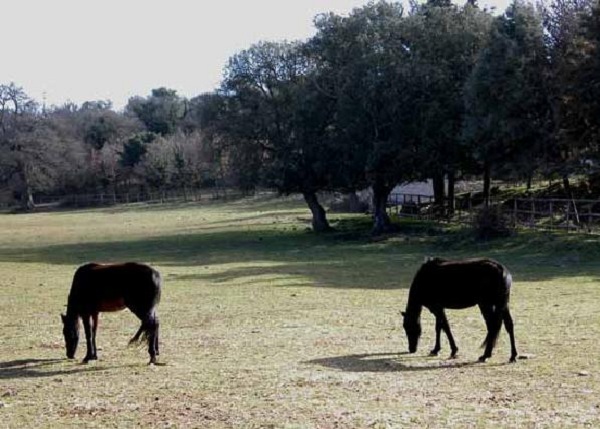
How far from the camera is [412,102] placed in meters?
42.3

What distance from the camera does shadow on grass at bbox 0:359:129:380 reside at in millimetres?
11742

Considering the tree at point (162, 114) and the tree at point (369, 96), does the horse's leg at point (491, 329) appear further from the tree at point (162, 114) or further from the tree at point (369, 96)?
the tree at point (162, 114)

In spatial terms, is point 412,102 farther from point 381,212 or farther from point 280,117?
point 280,117

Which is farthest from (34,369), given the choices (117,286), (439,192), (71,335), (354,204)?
(354,204)

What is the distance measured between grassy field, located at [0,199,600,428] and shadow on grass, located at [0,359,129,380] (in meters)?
0.04

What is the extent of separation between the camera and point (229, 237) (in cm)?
4716

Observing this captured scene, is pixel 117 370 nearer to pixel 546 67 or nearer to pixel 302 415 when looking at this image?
pixel 302 415

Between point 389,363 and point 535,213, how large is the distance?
1122 inches

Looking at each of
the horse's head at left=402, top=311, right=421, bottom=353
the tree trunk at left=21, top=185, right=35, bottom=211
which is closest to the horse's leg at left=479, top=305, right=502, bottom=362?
the horse's head at left=402, top=311, right=421, bottom=353

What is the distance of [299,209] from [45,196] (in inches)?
1960

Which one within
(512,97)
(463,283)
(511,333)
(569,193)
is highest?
(512,97)

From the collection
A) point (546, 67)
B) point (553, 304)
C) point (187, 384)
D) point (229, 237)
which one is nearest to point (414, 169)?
point (546, 67)

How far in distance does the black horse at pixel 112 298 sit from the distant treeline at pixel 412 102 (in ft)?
83.5

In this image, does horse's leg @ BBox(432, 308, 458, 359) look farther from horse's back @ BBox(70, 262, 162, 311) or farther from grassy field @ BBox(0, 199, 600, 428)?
horse's back @ BBox(70, 262, 162, 311)
